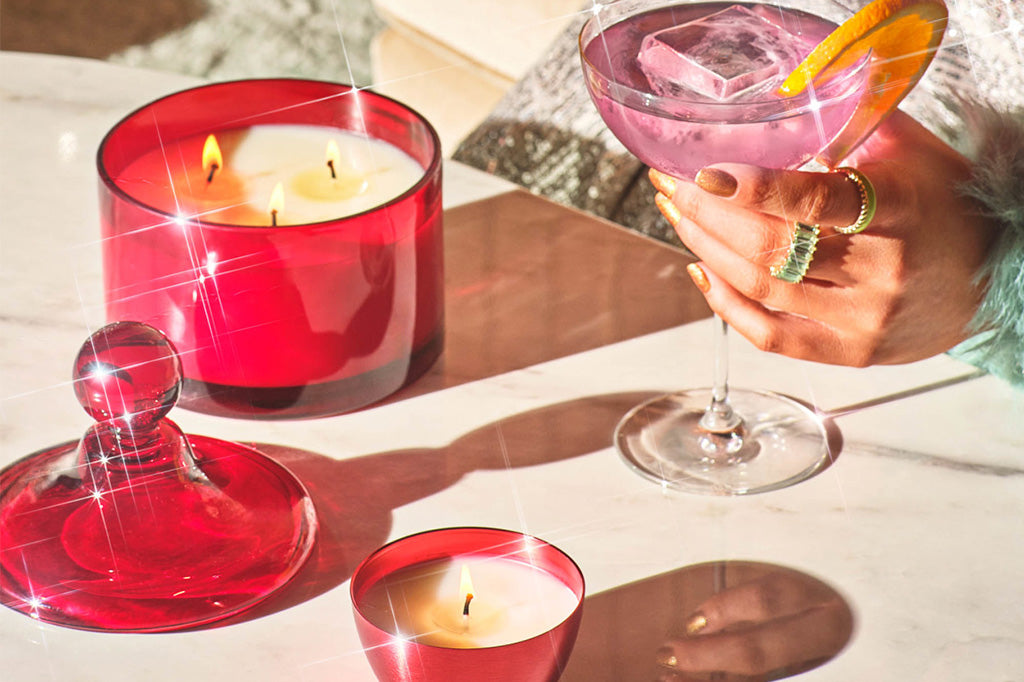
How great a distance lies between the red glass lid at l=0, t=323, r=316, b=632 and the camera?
54 cm

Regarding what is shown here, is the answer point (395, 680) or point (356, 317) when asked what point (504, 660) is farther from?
point (356, 317)

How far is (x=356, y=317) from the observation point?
2.15 ft

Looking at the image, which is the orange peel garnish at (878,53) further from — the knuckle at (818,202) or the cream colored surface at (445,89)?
the cream colored surface at (445,89)

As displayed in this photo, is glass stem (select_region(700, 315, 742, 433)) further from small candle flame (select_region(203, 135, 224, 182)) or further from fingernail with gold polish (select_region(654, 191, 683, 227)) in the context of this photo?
→ small candle flame (select_region(203, 135, 224, 182))

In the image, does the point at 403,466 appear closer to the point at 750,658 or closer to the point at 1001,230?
the point at 750,658

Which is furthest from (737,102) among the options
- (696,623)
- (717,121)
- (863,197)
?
(696,623)

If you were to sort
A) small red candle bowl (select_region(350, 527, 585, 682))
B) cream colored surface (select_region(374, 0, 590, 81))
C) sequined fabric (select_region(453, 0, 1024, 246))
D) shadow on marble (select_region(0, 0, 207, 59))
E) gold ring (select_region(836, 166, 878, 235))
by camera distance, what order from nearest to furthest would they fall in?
small red candle bowl (select_region(350, 527, 585, 682))
gold ring (select_region(836, 166, 878, 235))
sequined fabric (select_region(453, 0, 1024, 246))
cream colored surface (select_region(374, 0, 590, 81))
shadow on marble (select_region(0, 0, 207, 59))

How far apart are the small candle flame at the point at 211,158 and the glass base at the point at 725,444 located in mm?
259

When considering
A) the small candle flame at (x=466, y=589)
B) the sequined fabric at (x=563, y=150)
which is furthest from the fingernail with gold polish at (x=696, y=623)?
the sequined fabric at (x=563, y=150)

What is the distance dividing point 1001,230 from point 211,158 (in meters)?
0.44

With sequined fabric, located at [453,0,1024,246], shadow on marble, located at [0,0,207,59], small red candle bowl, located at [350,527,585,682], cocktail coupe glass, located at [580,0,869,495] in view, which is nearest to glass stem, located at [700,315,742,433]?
cocktail coupe glass, located at [580,0,869,495]

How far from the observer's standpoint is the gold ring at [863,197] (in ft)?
2.18

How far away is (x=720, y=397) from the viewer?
2.26 feet

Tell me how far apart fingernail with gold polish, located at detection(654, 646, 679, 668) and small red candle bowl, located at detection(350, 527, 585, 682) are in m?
0.07
